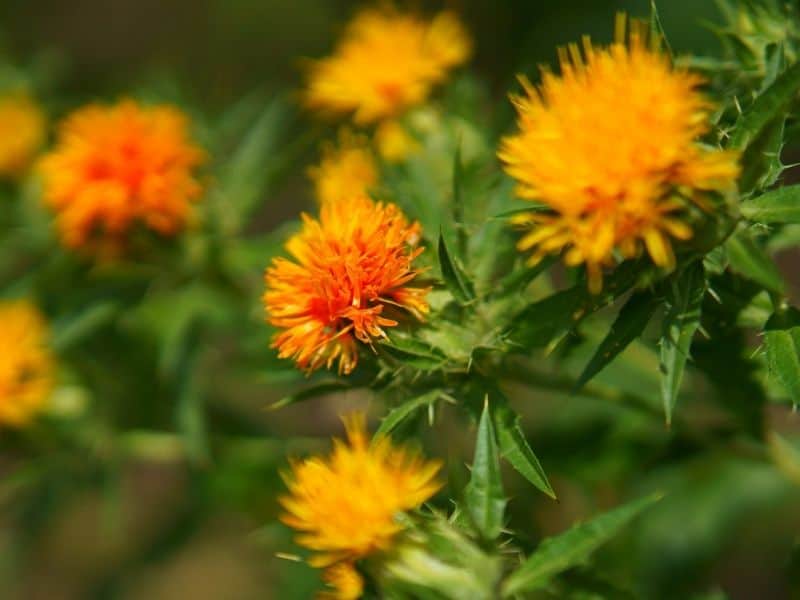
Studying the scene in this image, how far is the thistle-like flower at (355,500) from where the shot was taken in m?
1.99

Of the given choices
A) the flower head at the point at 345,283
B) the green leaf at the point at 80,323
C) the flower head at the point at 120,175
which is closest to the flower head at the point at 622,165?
the flower head at the point at 345,283

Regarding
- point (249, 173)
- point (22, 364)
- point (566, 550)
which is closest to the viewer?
point (566, 550)

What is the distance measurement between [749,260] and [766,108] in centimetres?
29

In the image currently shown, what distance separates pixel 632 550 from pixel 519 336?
132cm

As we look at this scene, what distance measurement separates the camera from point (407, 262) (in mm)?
2008

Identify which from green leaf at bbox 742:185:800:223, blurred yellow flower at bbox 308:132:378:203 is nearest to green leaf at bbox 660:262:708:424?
green leaf at bbox 742:185:800:223

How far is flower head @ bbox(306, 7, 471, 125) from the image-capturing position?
3.10m

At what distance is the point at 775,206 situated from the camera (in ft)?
6.23

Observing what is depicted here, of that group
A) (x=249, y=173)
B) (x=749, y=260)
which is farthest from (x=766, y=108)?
(x=249, y=173)

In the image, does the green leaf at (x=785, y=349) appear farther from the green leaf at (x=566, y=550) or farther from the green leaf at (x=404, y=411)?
the green leaf at (x=404, y=411)

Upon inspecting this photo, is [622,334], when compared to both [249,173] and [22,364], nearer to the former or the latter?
[249,173]

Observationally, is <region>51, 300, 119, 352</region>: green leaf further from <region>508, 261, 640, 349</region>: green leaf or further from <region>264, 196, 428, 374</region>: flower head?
<region>508, 261, 640, 349</region>: green leaf

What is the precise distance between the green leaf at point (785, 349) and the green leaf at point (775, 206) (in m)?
0.24

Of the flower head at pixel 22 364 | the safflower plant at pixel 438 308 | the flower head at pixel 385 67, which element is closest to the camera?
the safflower plant at pixel 438 308
